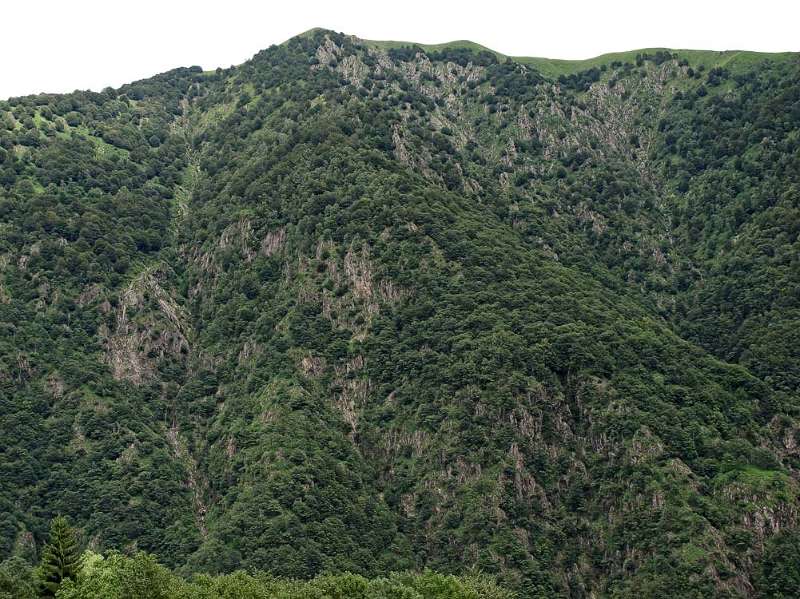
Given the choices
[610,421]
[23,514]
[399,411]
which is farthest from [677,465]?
[23,514]

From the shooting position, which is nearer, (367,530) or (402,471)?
(367,530)

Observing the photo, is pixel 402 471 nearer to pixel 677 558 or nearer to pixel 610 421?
pixel 610 421

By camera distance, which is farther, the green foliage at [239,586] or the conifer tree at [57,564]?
the conifer tree at [57,564]

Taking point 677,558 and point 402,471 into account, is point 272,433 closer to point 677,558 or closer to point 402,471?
point 402,471

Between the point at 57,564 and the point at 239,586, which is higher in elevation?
the point at 57,564

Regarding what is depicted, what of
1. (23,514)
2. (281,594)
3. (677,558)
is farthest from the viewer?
(23,514)

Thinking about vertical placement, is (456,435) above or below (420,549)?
above

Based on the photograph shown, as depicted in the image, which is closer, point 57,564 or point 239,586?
point 57,564

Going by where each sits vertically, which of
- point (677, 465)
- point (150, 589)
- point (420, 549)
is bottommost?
point (420, 549)

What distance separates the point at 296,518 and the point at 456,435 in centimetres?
3296

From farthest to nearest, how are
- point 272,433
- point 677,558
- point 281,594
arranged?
point 272,433 < point 677,558 < point 281,594

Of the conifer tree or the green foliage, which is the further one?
the conifer tree

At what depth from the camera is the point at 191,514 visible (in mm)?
182500

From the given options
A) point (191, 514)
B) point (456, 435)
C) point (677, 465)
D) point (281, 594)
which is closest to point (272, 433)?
point (191, 514)
